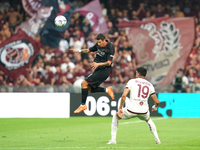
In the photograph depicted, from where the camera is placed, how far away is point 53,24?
19250 millimetres

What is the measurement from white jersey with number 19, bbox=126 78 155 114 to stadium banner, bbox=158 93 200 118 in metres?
9.93

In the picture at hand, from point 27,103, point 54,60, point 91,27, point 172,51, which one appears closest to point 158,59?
point 172,51

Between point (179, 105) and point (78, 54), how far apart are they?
219 inches

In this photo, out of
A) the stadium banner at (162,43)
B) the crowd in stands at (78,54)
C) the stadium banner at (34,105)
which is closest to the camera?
the stadium banner at (34,105)

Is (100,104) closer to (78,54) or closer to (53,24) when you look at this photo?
(78,54)

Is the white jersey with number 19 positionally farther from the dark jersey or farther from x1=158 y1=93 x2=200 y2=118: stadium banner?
x1=158 y1=93 x2=200 y2=118: stadium banner

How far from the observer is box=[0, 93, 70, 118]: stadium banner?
57.2 feet

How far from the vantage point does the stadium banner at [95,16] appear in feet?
65.8

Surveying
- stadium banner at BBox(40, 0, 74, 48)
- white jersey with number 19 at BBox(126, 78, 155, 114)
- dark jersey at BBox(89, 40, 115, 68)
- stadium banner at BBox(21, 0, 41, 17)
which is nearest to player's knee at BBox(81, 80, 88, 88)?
dark jersey at BBox(89, 40, 115, 68)

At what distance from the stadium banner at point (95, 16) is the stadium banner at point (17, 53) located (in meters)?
3.36

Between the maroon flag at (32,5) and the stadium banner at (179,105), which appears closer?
the stadium banner at (179,105)

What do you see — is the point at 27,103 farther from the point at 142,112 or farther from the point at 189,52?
the point at 142,112

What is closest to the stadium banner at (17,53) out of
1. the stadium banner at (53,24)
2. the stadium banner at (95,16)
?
the stadium banner at (53,24)

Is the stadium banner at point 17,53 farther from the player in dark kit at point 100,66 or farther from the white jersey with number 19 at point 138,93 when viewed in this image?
the white jersey with number 19 at point 138,93
